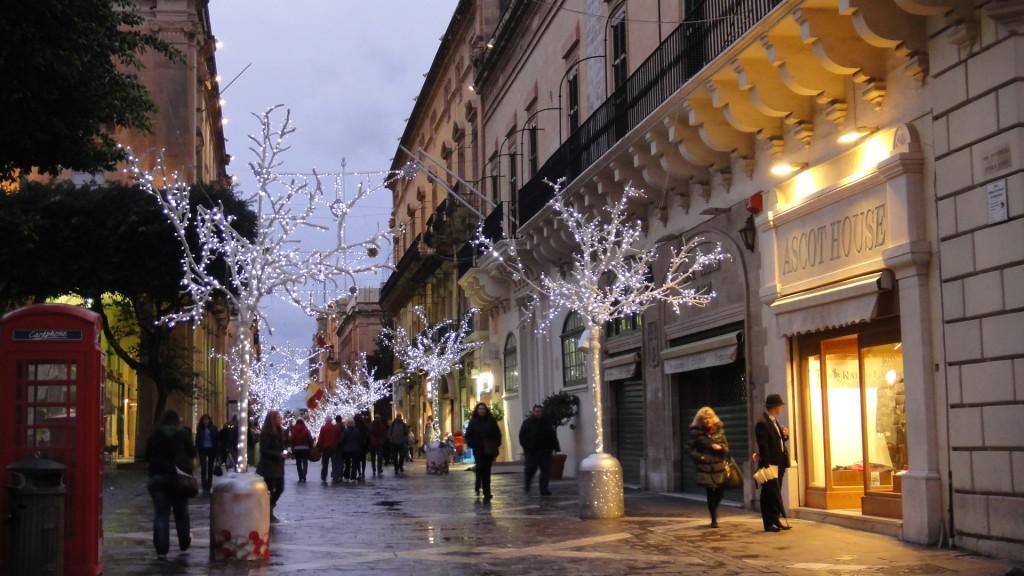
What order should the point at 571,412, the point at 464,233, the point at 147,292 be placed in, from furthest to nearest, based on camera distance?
the point at 464,233 < the point at 147,292 < the point at 571,412

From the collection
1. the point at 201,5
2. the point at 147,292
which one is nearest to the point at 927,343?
the point at 147,292

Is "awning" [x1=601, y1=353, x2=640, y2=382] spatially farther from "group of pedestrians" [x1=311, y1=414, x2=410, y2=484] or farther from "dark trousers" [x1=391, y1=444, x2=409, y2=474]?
"dark trousers" [x1=391, y1=444, x2=409, y2=474]

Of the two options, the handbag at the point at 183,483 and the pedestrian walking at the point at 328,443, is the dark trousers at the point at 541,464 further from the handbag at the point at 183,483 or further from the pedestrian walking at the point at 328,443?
the handbag at the point at 183,483

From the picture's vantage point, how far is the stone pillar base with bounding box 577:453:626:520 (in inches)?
642

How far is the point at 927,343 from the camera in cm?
1273

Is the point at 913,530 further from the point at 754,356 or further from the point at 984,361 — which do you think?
the point at 754,356

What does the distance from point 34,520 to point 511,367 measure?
25.6 m

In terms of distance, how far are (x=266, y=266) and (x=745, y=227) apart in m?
6.64

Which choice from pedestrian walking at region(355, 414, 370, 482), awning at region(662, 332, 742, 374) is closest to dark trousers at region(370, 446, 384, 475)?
pedestrian walking at region(355, 414, 370, 482)

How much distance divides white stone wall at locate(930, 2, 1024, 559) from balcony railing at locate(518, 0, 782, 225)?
3.08 meters

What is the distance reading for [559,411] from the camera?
26.5 m

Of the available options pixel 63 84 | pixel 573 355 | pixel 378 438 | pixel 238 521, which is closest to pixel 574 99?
pixel 573 355

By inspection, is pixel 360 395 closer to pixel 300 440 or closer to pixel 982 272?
pixel 300 440

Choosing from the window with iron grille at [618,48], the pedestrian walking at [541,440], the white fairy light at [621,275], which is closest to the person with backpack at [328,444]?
the pedestrian walking at [541,440]
